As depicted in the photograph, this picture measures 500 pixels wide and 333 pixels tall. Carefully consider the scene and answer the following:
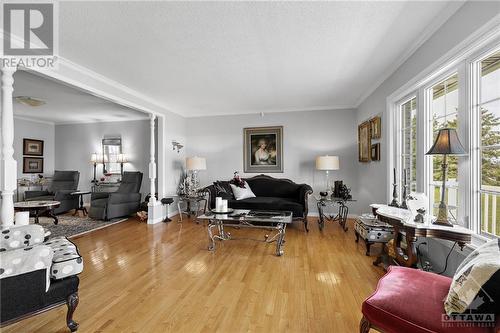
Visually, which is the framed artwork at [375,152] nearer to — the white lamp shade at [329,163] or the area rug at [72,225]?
the white lamp shade at [329,163]

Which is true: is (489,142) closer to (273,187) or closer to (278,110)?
(273,187)

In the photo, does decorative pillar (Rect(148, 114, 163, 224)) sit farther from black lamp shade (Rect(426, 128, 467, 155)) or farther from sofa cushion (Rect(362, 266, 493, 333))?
black lamp shade (Rect(426, 128, 467, 155))

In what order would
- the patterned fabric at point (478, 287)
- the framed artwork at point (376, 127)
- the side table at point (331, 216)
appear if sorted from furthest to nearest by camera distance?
the side table at point (331, 216)
the framed artwork at point (376, 127)
the patterned fabric at point (478, 287)

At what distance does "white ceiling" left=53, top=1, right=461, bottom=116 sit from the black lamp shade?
1.08 m

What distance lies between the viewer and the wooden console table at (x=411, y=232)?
5.61 ft

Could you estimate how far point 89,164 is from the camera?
6617 millimetres

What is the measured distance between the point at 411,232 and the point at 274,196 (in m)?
3.26

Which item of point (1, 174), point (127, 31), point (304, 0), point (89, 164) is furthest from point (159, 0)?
point (89, 164)

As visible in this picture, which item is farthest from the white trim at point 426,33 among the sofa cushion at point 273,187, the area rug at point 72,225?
the area rug at point 72,225

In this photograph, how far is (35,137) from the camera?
6.42 m

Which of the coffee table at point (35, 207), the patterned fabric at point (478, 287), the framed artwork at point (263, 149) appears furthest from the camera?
the framed artwork at point (263, 149)

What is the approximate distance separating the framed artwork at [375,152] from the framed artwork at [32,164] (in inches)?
340

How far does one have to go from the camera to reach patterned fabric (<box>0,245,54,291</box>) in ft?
4.30

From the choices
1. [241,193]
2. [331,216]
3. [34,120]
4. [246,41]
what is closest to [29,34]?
[246,41]
